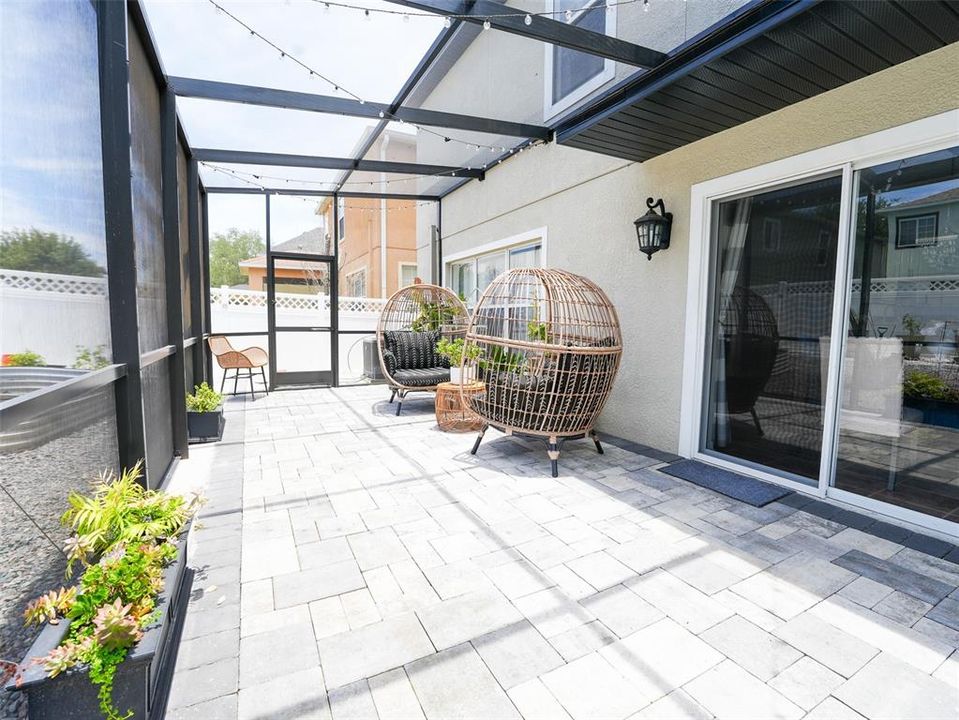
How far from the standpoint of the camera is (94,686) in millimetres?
1296

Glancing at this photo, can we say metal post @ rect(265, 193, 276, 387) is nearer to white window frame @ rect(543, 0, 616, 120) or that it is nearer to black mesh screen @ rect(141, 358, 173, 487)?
black mesh screen @ rect(141, 358, 173, 487)

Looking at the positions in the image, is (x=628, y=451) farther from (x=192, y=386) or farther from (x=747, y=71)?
(x=192, y=386)

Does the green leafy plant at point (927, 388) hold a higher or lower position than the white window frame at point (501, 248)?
lower

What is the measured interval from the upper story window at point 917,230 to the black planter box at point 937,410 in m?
0.89

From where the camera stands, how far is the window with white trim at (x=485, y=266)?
6.09 m

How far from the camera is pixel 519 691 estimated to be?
5.13 ft

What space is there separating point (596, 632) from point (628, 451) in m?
2.54

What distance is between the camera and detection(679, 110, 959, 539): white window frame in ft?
8.53

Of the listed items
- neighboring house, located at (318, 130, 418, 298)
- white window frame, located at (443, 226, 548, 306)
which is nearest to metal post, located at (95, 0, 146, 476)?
white window frame, located at (443, 226, 548, 306)

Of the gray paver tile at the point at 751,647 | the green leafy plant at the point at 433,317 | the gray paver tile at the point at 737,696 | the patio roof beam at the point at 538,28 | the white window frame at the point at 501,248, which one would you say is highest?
the patio roof beam at the point at 538,28

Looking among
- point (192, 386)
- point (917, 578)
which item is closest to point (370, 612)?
point (917, 578)

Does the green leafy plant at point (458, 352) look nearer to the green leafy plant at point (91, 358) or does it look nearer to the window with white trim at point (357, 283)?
the green leafy plant at point (91, 358)

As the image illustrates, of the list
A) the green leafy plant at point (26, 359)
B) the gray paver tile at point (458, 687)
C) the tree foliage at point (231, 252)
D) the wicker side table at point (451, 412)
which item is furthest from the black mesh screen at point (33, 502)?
the tree foliage at point (231, 252)

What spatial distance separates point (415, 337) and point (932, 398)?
17.2 feet
